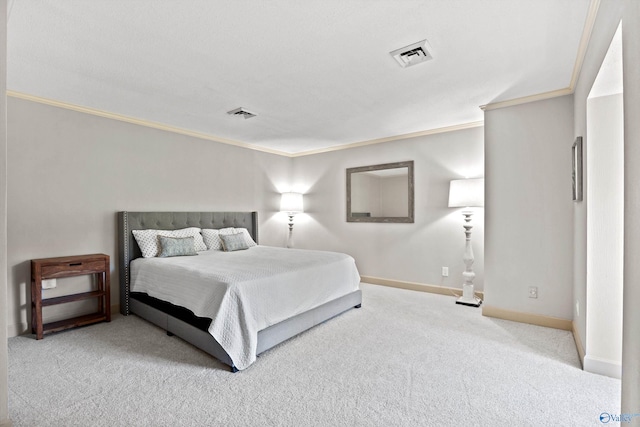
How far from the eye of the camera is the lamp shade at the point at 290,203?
5641 mm

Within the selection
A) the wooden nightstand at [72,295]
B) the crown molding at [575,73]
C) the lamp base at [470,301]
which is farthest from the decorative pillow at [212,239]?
the crown molding at [575,73]

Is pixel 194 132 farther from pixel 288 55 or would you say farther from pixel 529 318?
pixel 529 318

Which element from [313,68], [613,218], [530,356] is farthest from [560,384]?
[313,68]

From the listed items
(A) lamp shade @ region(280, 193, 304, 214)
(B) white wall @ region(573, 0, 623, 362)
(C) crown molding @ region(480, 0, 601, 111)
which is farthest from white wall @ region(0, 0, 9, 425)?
(A) lamp shade @ region(280, 193, 304, 214)

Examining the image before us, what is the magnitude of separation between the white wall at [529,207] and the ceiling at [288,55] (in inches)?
13.3

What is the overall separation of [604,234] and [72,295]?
475cm

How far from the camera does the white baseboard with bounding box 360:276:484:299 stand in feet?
14.1

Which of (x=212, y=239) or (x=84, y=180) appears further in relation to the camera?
(x=212, y=239)

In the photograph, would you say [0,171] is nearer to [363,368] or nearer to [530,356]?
[363,368]

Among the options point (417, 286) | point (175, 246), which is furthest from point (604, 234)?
point (175, 246)

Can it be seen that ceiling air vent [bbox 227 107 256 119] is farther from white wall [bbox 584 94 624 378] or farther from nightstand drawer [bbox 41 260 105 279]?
white wall [bbox 584 94 624 378]

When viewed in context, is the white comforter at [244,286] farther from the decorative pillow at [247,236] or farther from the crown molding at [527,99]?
the crown molding at [527,99]

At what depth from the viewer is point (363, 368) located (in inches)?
93.0

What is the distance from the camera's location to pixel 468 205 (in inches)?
150
